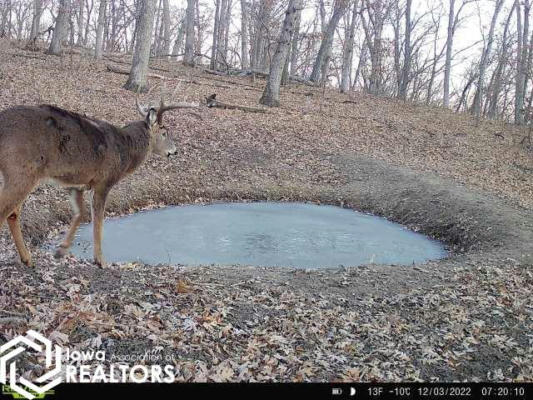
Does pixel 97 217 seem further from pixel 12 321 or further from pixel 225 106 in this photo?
pixel 225 106

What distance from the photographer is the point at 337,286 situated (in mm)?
7375

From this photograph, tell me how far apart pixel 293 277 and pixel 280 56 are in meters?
14.2

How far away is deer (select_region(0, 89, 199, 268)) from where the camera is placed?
5367 millimetres

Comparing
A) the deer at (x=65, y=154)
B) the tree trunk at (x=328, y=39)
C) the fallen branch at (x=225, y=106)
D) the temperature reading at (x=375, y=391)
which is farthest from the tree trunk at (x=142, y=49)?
the temperature reading at (x=375, y=391)

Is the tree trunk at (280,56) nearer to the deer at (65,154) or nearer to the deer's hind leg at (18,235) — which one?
the deer at (65,154)

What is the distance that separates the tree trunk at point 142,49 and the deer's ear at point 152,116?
10964 millimetres

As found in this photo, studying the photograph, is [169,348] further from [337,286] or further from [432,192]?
[432,192]

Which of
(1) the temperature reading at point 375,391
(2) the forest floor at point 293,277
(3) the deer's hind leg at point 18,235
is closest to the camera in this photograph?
(1) the temperature reading at point 375,391

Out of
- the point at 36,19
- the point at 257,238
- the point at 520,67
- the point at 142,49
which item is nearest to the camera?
the point at 257,238

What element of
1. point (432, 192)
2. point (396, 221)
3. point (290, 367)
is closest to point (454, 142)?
point (432, 192)

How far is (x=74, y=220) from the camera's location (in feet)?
21.8

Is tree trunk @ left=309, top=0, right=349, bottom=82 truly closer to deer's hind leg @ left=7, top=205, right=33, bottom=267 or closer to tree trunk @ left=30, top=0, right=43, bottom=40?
tree trunk @ left=30, top=0, right=43, bottom=40

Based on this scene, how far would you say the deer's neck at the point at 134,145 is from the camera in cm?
697

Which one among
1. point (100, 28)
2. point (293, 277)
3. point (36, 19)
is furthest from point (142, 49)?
point (36, 19)
